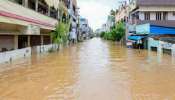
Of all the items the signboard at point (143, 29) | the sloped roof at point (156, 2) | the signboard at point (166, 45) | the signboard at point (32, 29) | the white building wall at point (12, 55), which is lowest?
the white building wall at point (12, 55)

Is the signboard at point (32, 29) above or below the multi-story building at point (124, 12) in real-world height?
below

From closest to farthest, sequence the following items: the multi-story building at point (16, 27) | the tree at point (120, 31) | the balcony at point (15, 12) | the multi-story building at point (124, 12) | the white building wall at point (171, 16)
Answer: the balcony at point (15, 12) → the multi-story building at point (16, 27) → the white building wall at point (171, 16) → the multi-story building at point (124, 12) → the tree at point (120, 31)

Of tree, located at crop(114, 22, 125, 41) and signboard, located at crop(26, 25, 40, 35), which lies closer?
signboard, located at crop(26, 25, 40, 35)

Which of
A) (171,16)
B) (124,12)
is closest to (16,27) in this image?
(171,16)

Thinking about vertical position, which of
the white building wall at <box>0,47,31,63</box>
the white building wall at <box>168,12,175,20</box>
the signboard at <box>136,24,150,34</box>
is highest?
the white building wall at <box>168,12,175,20</box>

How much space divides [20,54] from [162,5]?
35.4 metres

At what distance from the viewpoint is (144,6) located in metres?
61.2

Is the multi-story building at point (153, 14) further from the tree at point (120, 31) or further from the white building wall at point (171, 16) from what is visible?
the tree at point (120, 31)

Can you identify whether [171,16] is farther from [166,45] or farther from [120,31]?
[120,31]

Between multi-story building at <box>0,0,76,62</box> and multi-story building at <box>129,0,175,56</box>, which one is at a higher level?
multi-story building at <box>129,0,175,56</box>

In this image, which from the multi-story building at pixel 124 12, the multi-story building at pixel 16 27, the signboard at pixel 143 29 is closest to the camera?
the multi-story building at pixel 16 27

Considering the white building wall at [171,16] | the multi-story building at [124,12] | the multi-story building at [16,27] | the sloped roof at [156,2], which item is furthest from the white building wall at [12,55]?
the multi-story building at [124,12]

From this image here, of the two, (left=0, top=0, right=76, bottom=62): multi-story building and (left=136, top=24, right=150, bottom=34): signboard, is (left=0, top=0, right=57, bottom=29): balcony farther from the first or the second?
(left=136, top=24, right=150, bottom=34): signboard

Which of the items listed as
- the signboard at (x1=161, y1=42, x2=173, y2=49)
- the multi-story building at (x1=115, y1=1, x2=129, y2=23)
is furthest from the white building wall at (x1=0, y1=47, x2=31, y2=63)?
the multi-story building at (x1=115, y1=1, x2=129, y2=23)
